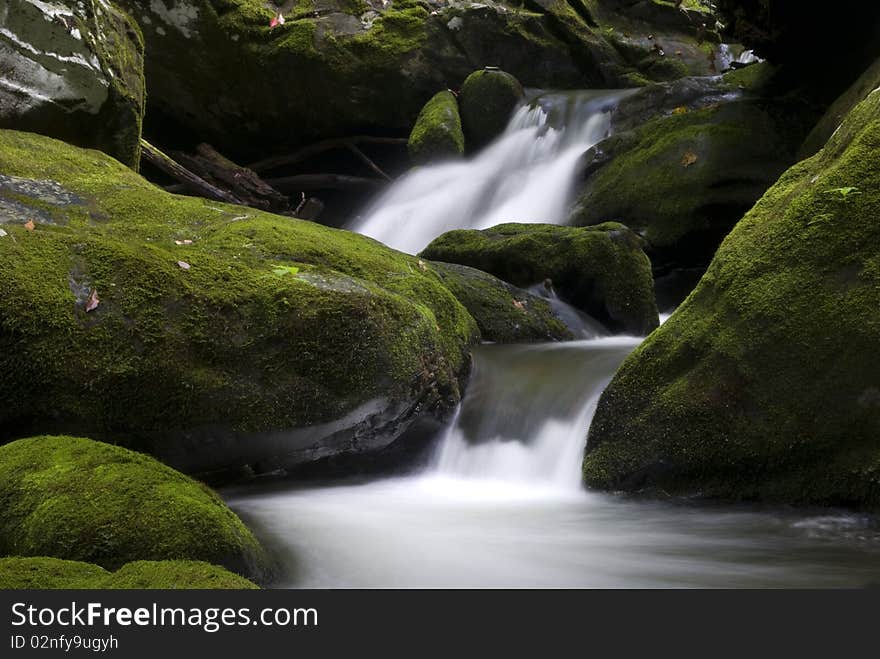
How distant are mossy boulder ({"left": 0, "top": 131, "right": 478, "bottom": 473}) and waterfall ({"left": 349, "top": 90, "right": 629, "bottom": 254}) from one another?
20.3 feet

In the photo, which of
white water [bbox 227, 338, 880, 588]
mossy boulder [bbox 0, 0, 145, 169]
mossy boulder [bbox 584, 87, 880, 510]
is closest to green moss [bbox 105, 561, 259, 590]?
white water [bbox 227, 338, 880, 588]

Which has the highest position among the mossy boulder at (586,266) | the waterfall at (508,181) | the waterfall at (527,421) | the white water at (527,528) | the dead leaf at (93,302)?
the waterfall at (508,181)

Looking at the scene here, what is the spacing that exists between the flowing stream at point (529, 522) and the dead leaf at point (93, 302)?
128 centimetres

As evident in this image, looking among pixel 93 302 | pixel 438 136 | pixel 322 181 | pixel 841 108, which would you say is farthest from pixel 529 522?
pixel 322 181

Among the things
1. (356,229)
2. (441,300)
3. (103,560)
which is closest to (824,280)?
(441,300)

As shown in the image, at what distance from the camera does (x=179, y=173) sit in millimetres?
9750

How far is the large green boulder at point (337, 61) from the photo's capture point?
552 inches

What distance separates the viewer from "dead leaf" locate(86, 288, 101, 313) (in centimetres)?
431

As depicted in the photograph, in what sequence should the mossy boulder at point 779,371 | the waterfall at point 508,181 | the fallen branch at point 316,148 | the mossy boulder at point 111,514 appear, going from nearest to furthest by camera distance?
the mossy boulder at point 111,514 → the mossy boulder at point 779,371 → the waterfall at point 508,181 → the fallen branch at point 316,148

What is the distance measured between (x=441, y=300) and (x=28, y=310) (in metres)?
2.93

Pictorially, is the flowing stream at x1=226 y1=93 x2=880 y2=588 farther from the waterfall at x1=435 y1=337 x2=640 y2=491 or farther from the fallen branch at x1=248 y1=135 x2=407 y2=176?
the fallen branch at x1=248 y1=135 x2=407 y2=176

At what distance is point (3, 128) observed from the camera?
6234 millimetres

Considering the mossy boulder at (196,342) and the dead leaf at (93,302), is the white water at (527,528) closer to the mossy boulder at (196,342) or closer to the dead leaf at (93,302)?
the mossy boulder at (196,342)

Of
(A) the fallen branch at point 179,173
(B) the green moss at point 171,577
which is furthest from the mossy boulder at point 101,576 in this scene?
(A) the fallen branch at point 179,173
